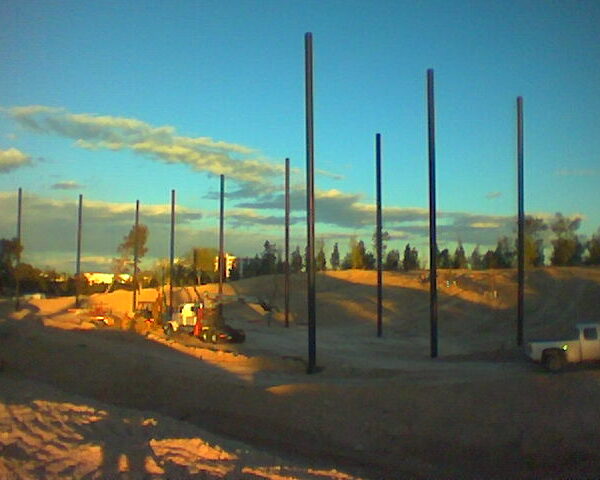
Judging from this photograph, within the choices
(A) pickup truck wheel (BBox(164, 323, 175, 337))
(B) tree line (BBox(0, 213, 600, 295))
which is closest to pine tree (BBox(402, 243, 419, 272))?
(B) tree line (BBox(0, 213, 600, 295))

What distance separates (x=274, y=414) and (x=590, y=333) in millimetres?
15649

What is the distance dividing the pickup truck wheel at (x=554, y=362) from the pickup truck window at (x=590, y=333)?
1273 mm

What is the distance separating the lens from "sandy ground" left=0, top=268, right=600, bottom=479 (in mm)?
11102

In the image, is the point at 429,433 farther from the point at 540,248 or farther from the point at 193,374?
the point at 540,248

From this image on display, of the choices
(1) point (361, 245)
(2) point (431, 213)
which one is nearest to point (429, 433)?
(2) point (431, 213)

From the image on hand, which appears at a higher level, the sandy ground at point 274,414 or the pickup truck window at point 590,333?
the pickup truck window at point 590,333

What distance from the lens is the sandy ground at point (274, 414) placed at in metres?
11.1

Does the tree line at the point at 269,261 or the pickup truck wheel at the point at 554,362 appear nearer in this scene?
the pickup truck wheel at the point at 554,362

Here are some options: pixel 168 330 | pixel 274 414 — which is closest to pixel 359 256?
pixel 168 330

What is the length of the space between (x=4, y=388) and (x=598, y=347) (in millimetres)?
19825

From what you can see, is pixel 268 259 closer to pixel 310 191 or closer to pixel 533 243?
pixel 533 243

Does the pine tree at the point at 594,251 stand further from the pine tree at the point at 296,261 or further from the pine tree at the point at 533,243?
the pine tree at the point at 296,261

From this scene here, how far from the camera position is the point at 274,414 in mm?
17484

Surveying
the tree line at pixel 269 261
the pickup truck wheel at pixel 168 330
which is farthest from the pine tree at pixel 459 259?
the pickup truck wheel at pixel 168 330
